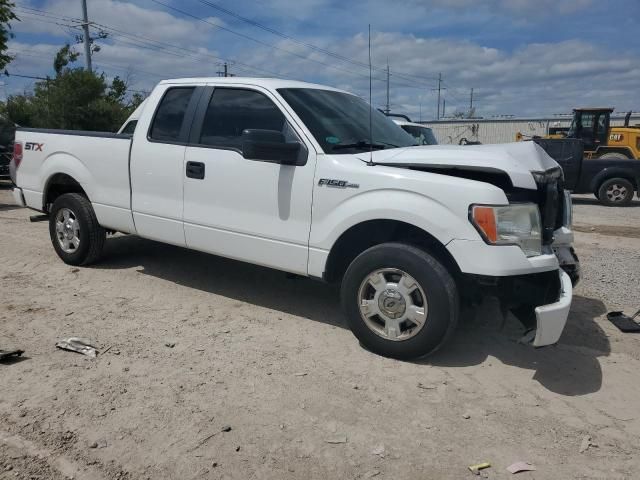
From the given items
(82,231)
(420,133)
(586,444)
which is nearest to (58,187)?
(82,231)

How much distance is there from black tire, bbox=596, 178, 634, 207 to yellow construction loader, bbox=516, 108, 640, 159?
14.6 feet

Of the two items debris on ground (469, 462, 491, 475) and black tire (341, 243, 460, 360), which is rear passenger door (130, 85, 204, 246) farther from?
debris on ground (469, 462, 491, 475)

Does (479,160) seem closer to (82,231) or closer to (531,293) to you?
(531,293)

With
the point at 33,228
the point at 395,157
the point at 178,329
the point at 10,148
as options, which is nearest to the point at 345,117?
the point at 395,157

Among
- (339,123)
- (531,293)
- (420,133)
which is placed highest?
(420,133)

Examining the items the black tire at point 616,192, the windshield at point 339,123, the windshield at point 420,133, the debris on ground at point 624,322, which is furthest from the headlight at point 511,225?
the black tire at point 616,192

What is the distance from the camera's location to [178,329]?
4355mm

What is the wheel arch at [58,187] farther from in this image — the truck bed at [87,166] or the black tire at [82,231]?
the black tire at [82,231]

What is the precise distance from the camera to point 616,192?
13469mm

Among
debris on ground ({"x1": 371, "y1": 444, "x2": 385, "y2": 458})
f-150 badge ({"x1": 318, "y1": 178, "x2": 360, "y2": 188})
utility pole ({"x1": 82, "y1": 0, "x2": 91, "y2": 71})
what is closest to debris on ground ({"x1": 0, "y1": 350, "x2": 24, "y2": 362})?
f-150 badge ({"x1": 318, "y1": 178, "x2": 360, "y2": 188})

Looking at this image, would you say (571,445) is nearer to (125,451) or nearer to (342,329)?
(342,329)

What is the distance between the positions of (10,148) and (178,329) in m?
12.3

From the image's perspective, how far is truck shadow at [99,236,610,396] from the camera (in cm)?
384

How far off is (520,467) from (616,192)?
41.9 ft
